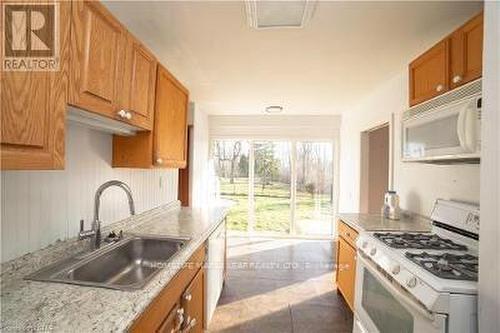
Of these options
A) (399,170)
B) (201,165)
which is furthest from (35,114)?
(201,165)

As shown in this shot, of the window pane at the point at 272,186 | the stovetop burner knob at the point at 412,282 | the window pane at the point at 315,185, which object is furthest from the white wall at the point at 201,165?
the stovetop burner knob at the point at 412,282

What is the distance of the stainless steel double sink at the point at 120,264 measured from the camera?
1189mm

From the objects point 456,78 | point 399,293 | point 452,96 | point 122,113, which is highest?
point 456,78

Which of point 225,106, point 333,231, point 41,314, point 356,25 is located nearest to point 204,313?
point 41,314

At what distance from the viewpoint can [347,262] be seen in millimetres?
2477

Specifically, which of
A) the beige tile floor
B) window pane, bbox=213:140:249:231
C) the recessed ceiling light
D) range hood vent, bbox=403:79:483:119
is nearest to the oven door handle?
the beige tile floor

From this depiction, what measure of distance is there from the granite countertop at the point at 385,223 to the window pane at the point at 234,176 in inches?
107

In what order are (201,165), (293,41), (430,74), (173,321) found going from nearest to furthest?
(173,321)
(430,74)
(293,41)
(201,165)

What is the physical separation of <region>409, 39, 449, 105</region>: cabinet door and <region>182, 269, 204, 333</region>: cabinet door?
1955 millimetres

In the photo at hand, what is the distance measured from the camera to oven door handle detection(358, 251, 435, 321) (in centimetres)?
115

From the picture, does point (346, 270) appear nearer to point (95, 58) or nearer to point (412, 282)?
point (412, 282)

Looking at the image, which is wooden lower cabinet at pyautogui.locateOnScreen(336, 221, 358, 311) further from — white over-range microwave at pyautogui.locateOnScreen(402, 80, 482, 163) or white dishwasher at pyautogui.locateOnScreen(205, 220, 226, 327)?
white dishwasher at pyautogui.locateOnScreen(205, 220, 226, 327)

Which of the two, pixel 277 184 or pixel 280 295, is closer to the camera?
pixel 280 295

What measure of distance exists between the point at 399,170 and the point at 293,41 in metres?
1.70
